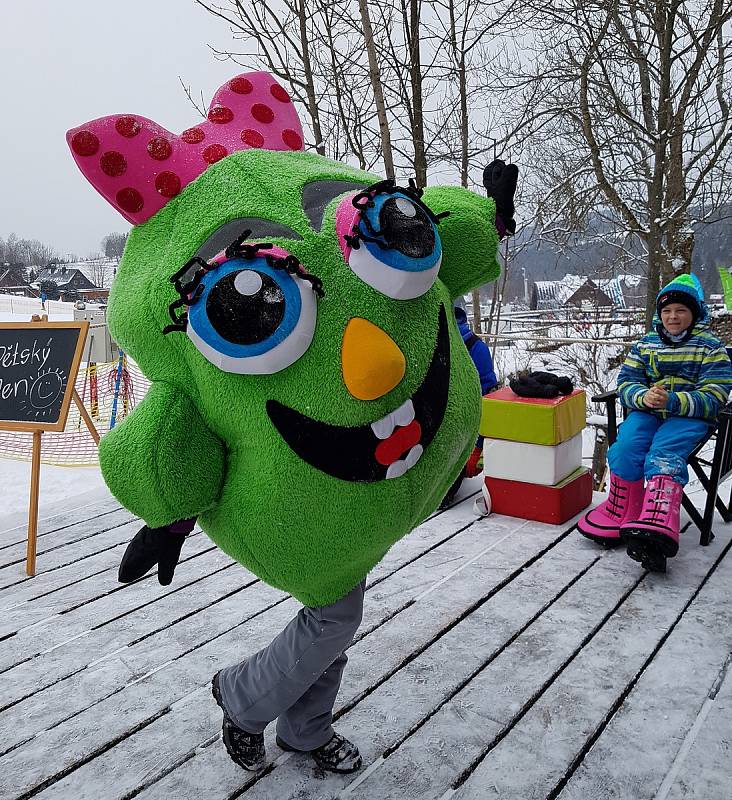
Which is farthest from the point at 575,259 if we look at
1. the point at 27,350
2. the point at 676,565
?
the point at 27,350

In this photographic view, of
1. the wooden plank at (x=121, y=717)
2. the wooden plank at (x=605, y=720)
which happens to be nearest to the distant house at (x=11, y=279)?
the wooden plank at (x=121, y=717)

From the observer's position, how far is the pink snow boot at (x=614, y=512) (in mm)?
3037

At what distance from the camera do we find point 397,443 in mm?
1195

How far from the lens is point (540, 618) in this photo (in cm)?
246

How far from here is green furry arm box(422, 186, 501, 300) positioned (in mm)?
1402

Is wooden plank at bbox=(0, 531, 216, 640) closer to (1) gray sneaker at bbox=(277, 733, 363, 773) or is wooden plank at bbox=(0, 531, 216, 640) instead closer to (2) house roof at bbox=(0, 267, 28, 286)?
(1) gray sneaker at bbox=(277, 733, 363, 773)

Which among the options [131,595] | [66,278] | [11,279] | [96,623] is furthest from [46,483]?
[66,278]

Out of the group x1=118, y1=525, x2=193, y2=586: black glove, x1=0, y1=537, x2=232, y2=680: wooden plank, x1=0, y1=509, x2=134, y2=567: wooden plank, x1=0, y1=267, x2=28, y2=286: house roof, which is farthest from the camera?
x1=0, y1=267, x2=28, y2=286: house roof

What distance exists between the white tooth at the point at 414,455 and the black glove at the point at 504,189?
59 cm

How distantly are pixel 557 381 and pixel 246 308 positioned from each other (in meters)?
2.69

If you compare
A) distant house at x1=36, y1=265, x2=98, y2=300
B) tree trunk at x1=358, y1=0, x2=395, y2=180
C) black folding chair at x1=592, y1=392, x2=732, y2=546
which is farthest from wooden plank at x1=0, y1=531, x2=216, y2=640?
distant house at x1=36, y1=265, x2=98, y2=300

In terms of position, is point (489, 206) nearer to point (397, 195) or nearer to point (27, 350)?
point (397, 195)

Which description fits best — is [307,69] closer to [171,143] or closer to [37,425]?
[37,425]

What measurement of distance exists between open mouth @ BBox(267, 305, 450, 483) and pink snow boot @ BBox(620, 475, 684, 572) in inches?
73.1
